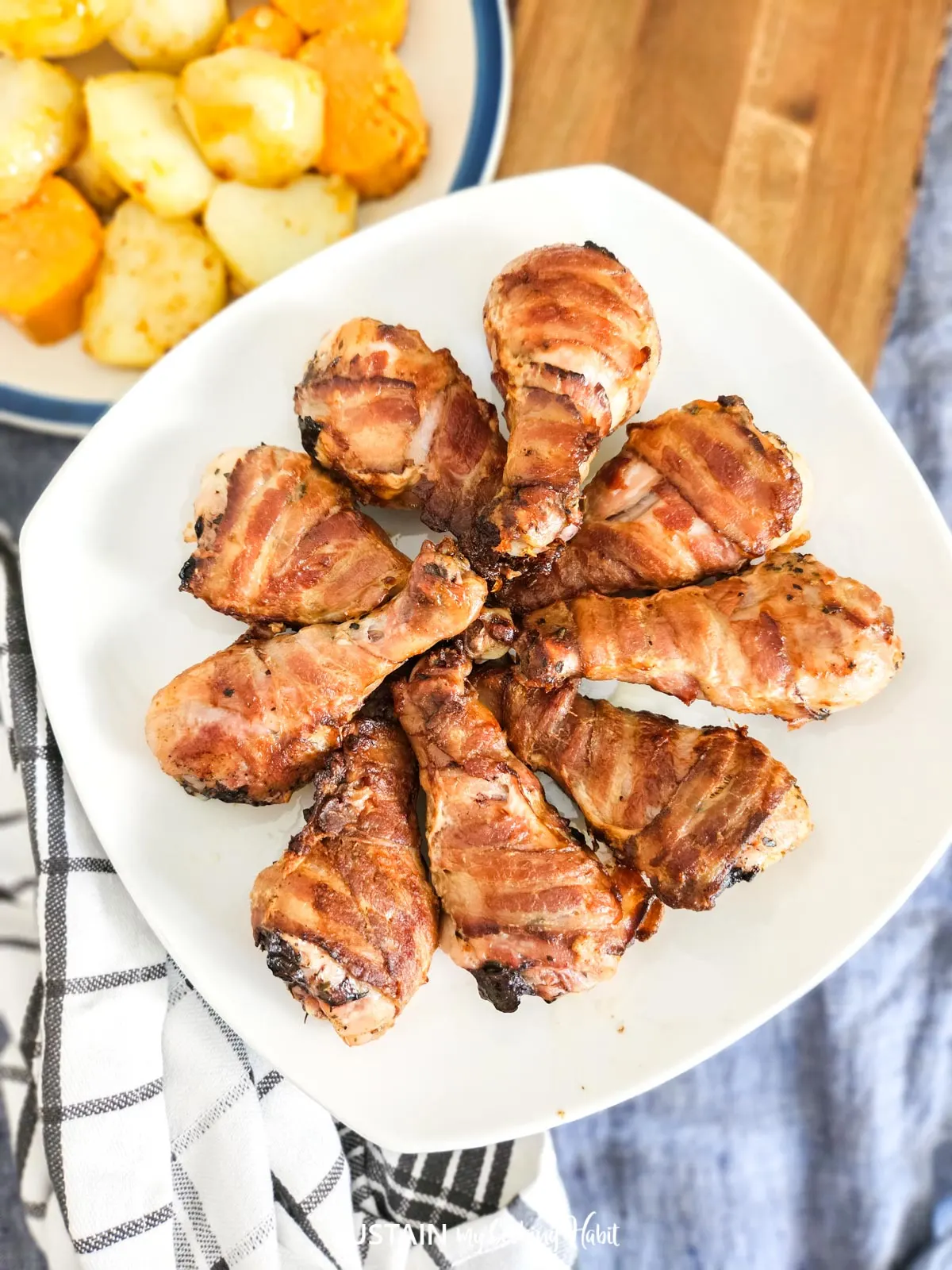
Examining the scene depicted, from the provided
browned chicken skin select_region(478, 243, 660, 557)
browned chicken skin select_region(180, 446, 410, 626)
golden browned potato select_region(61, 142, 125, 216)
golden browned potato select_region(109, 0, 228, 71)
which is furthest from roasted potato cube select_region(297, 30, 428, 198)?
browned chicken skin select_region(180, 446, 410, 626)

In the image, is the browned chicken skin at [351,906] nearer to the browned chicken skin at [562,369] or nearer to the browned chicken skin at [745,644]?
the browned chicken skin at [745,644]

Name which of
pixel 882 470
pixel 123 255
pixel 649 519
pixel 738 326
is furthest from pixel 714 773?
pixel 123 255

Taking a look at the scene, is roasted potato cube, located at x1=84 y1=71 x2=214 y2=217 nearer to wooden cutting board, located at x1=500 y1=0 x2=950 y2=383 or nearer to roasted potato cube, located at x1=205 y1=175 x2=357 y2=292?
roasted potato cube, located at x1=205 y1=175 x2=357 y2=292

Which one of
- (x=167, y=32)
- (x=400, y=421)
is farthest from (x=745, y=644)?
(x=167, y=32)

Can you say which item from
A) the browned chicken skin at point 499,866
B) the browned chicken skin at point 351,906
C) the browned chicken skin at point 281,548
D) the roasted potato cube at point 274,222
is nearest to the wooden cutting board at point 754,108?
the roasted potato cube at point 274,222

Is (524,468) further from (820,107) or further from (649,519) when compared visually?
(820,107)

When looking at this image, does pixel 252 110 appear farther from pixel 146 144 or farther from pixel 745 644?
pixel 745 644

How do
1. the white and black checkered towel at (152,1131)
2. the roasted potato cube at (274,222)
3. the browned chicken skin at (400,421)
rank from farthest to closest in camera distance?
1. the roasted potato cube at (274,222)
2. the white and black checkered towel at (152,1131)
3. the browned chicken skin at (400,421)
